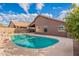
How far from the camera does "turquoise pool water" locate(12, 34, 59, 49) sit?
445 centimetres

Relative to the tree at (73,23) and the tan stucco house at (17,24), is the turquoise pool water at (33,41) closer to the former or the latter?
the tan stucco house at (17,24)

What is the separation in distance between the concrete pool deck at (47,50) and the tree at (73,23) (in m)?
0.11

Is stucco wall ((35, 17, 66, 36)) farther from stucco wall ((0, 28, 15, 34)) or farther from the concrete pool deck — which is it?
stucco wall ((0, 28, 15, 34))

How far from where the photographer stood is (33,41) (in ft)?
14.6

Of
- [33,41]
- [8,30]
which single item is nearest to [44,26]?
[33,41]

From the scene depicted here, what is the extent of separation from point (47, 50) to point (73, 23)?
0.53 meters

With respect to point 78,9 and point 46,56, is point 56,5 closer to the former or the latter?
point 78,9

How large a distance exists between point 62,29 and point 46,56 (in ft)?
1.46

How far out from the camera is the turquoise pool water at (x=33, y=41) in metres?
4.45

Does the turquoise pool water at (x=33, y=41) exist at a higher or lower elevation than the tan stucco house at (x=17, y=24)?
lower

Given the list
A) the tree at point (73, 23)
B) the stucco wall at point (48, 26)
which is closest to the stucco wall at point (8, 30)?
the stucco wall at point (48, 26)

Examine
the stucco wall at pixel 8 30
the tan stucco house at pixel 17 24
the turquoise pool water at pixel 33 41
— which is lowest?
the turquoise pool water at pixel 33 41

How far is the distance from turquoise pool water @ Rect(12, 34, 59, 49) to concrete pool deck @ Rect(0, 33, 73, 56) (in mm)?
51

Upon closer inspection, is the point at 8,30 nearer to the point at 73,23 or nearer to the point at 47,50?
the point at 47,50
